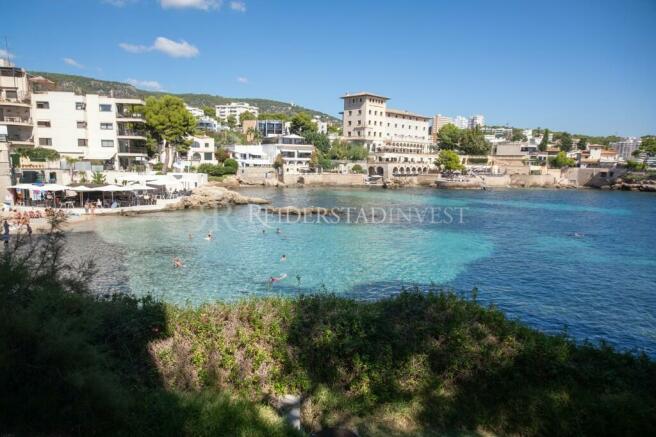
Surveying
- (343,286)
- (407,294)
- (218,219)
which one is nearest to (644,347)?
(407,294)

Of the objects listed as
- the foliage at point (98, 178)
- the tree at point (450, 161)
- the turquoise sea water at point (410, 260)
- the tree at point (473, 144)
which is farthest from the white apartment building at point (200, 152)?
the tree at point (473, 144)

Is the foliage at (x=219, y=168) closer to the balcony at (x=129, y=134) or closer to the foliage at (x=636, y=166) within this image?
the balcony at (x=129, y=134)

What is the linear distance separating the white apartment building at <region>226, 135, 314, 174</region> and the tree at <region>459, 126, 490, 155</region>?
41881 mm

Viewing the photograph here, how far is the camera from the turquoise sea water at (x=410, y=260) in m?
17.9

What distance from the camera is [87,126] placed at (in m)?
47.6

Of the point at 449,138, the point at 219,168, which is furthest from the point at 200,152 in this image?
the point at 449,138

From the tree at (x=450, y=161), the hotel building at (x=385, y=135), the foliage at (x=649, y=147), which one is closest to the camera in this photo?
the tree at (x=450, y=161)

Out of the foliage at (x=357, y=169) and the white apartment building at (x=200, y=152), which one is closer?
the white apartment building at (x=200, y=152)

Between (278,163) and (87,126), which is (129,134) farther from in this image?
(278,163)

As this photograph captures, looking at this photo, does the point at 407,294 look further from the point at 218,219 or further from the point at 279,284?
the point at 218,219

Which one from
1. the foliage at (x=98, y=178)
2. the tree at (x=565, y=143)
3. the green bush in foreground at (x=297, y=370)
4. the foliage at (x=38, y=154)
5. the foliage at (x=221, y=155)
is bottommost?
the green bush in foreground at (x=297, y=370)

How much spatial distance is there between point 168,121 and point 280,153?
31.6 meters

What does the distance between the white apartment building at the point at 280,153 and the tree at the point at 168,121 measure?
70.2 feet

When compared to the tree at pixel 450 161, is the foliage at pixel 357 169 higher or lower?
lower
